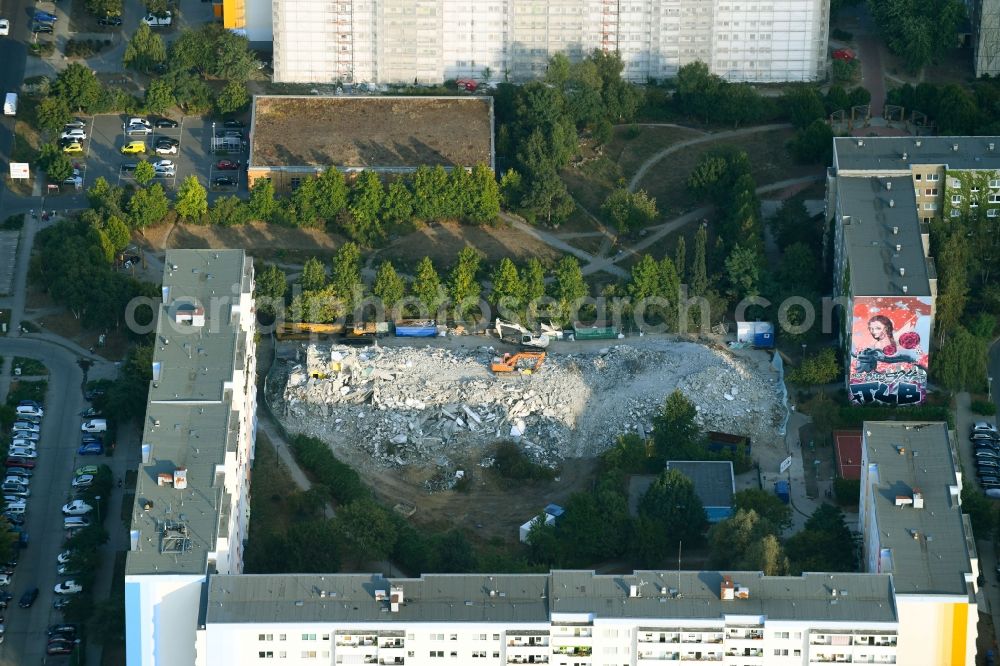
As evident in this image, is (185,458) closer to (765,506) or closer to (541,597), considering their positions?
(541,597)

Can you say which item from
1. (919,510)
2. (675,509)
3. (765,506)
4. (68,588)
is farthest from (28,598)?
(919,510)

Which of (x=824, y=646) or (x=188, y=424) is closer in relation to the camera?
(x=824, y=646)

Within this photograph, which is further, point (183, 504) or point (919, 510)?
point (919, 510)

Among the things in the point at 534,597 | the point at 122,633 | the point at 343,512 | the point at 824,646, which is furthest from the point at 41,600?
the point at 824,646

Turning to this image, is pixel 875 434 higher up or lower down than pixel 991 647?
higher up

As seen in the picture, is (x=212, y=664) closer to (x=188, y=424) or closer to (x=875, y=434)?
(x=188, y=424)

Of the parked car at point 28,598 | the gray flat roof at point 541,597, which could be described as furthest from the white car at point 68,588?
the gray flat roof at point 541,597

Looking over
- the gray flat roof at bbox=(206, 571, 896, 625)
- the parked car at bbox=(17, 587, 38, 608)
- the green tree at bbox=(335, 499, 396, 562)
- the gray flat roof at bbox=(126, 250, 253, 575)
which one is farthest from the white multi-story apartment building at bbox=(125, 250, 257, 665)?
the parked car at bbox=(17, 587, 38, 608)
